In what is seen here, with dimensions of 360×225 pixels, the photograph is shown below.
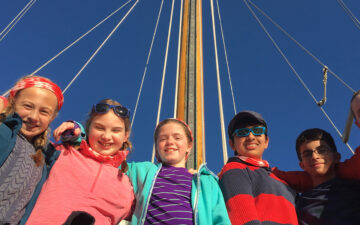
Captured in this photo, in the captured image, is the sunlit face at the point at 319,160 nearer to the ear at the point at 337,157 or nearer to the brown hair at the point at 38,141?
the ear at the point at 337,157

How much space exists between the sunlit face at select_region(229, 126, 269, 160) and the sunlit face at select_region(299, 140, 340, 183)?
319 mm

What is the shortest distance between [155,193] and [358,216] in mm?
1255

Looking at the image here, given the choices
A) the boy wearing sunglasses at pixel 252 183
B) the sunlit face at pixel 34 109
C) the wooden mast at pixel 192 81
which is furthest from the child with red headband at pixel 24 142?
the wooden mast at pixel 192 81

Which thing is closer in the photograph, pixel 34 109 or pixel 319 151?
pixel 34 109

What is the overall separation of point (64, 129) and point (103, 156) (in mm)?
304

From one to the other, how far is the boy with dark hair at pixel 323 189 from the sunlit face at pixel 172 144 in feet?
2.92

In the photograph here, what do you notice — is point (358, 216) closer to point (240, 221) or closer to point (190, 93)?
point (240, 221)

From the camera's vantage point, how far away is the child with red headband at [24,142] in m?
1.27

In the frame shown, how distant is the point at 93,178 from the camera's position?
159 cm

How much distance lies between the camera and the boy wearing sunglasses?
162cm

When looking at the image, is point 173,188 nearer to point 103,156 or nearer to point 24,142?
point 103,156

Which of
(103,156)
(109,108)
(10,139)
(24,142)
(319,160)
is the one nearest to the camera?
(10,139)

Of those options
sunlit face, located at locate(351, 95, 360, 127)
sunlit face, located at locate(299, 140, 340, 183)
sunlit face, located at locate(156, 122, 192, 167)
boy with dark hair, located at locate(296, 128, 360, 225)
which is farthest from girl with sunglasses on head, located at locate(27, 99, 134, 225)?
sunlit face, located at locate(351, 95, 360, 127)

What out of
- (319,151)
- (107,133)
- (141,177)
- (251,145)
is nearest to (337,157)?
(319,151)
